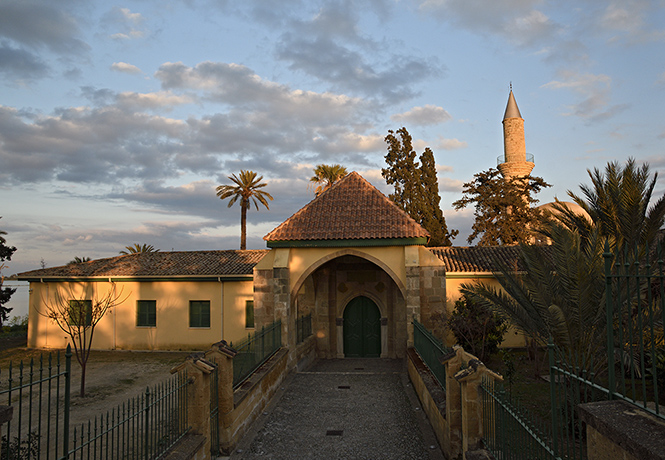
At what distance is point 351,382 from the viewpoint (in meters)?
12.9

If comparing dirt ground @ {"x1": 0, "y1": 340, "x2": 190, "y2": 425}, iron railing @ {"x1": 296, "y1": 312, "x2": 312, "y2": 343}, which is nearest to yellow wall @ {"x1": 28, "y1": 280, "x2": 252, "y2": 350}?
dirt ground @ {"x1": 0, "y1": 340, "x2": 190, "y2": 425}

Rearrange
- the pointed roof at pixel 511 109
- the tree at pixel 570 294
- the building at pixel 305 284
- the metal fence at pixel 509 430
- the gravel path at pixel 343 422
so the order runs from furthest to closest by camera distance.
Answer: the pointed roof at pixel 511 109 < the building at pixel 305 284 < the tree at pixel 570 294 < the gravel path at pixel 343 422 < the metal fence at pixel 509 430

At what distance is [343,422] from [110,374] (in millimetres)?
9232

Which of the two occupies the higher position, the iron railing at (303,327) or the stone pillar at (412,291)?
the stone pillar at (412,291)

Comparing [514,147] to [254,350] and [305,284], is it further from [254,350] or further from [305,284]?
[254,350]

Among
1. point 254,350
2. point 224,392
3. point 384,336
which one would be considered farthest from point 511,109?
point 224,392

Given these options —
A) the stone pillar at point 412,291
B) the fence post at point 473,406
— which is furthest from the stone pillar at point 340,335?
the fence post at point 473,406

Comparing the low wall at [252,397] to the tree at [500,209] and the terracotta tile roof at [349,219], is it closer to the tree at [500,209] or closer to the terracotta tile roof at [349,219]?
the terracotta tile roof at [349,219]

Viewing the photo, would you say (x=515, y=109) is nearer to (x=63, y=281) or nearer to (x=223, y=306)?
(x=223, y=306)

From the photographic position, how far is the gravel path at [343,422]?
26.2 ft

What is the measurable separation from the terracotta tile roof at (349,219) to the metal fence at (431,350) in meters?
2.91

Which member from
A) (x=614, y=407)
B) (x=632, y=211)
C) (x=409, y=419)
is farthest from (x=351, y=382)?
(x=614, y=407)

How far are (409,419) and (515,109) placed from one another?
30.5 meters

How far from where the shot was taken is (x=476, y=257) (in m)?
19.1
